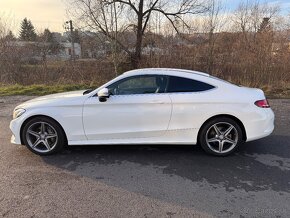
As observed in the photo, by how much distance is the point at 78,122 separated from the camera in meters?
4.59

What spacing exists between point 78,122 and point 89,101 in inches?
15.5

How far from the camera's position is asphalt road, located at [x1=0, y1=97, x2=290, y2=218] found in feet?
10.1

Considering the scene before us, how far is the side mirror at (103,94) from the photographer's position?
4453 millimetres

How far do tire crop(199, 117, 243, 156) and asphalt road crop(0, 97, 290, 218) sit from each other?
0.16 m

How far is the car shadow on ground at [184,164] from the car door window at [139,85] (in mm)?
1057

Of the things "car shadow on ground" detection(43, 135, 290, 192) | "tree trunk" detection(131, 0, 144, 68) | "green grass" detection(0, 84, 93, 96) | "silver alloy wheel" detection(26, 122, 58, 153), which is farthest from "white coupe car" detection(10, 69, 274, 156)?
"tree trunk" detection(131, 0, 144, 68)

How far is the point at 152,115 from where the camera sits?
4.53 metres

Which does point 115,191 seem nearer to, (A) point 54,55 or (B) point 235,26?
(B) point 235,26

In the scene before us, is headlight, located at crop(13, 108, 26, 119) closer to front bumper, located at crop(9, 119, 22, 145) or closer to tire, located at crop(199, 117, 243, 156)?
front bumper, located at crop(9, 119, 22, 145)

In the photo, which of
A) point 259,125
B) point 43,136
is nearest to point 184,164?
point 259,125

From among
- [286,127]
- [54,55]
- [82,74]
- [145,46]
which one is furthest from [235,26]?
[54,55]

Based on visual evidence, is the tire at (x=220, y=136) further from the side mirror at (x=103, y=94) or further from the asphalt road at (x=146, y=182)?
the side mirror at (x=103, y=94)

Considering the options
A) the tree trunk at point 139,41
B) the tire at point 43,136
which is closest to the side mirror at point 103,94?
the tire at point 43,136

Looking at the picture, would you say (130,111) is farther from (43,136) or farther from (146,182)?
(43,136)
